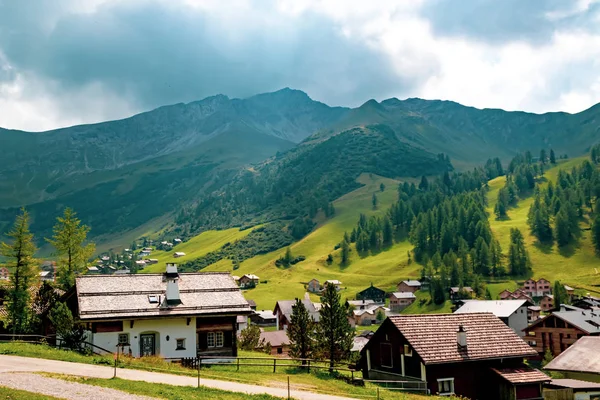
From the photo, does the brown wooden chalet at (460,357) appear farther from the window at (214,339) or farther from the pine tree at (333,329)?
the window at (214,339)

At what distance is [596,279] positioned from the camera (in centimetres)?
16038

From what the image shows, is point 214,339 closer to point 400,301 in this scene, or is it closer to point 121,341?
point 121,341

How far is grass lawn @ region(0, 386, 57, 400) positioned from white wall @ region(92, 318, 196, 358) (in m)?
18.4

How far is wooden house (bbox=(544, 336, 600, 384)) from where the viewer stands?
54812mm

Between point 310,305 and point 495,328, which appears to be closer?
point 495,328

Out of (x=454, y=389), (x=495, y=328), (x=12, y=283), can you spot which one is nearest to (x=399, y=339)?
(x=454, y=389)

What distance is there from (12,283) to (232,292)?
23875 mm

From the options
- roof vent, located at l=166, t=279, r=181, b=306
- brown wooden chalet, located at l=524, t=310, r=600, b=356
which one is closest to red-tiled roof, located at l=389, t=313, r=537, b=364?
roof vent, located at l=166, t=279, r=181, b=306

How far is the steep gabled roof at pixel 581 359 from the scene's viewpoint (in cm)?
5547

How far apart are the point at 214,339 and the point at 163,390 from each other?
19.1 m

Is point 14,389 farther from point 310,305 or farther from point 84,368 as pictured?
point 310,305

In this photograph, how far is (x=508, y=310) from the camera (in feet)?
373

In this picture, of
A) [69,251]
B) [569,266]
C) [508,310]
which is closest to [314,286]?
[569,266]

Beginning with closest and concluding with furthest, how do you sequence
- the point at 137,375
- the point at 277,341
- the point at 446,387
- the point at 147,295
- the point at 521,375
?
the point at 137,375 → the point at 446,387 → the point at 521,375 → the point at 147,295 → the point at 277,341
